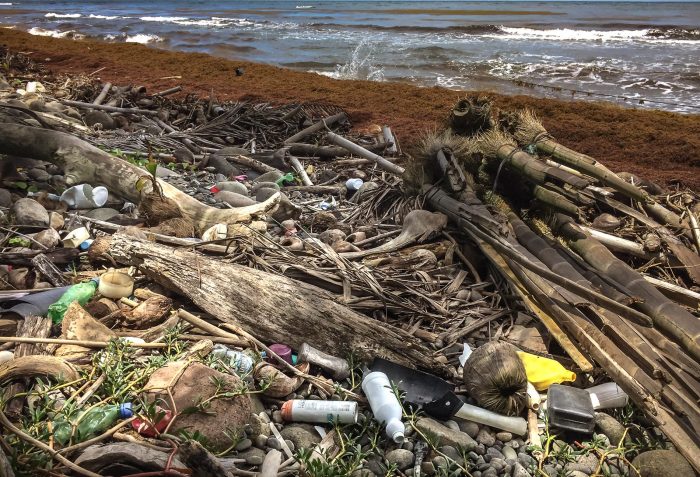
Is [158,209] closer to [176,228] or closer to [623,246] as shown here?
[176,228]

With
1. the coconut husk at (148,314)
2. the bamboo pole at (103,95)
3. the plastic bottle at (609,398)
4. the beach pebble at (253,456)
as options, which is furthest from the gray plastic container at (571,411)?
the bamboo pole at (103,95)

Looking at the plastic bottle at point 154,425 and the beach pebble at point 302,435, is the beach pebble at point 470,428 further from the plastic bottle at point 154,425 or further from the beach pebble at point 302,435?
the plastic bottle at point 154,425

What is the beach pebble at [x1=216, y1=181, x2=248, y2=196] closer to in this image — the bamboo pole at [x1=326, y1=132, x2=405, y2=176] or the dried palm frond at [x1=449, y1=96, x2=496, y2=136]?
the bamboo pole at [x1=326, y1=132, x2=405, y2=176]

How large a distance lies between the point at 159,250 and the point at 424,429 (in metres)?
1.89

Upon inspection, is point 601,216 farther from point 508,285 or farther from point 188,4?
point 188,4

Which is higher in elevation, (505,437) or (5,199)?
(5,199)

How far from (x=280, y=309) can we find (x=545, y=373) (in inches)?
57.8

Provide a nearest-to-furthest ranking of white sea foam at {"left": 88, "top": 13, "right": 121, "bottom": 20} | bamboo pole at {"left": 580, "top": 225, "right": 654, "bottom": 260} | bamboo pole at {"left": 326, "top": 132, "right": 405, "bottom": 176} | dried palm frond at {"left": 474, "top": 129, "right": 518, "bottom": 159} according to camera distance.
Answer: bamboo pole at {"left": 580, "top": 225, "right": 654, "bottom": 260}, dried palm frond at {"left": 474, "top": 129, "right": 518, "bottom": 159}, bamboo pole at {"left": 326, "top": 132, "right": 405, "bottom": 176}, white sea foam at {"left": 88, "top": 13, "right": 121, "bottom": 20}

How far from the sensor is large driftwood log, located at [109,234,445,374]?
288 centimetres

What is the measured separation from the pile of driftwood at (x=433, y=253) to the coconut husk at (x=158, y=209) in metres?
0.01

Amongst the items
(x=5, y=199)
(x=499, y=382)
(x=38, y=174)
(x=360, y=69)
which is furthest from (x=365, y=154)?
(x=360, y=69)

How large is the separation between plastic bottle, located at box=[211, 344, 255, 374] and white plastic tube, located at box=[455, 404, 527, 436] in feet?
3.45

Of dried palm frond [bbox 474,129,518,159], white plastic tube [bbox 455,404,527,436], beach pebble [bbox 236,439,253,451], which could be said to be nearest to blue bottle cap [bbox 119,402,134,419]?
beach pebble [bbox 236,439,253,451]

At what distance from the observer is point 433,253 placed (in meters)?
3.88
